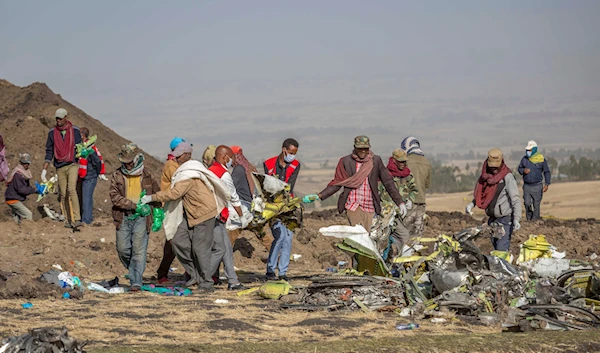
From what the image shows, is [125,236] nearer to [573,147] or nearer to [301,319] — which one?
[301,319]

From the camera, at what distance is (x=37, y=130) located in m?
25.0


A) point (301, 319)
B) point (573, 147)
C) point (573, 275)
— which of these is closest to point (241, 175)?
point (301, 319)

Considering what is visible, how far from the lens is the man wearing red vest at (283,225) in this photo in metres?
13.2

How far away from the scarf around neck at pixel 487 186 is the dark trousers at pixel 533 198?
23.3ft

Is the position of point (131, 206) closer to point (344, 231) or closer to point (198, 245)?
point (198, 245)

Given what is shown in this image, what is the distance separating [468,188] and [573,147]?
3378 inches

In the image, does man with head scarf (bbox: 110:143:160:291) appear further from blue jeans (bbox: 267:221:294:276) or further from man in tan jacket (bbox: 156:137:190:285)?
blue jeans (bbox: 267:221:294:276)

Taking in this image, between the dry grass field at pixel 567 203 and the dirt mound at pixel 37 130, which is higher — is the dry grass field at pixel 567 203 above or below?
below

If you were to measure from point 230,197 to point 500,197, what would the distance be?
12.4 ft

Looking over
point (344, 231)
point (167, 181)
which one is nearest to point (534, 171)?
point (344, 231)

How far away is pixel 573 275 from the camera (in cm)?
1101

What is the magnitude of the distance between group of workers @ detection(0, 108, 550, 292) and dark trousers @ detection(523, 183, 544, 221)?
21.1 feet

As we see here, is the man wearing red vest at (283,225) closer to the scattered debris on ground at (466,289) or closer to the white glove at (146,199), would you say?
the scattered debris on ground at (466,289)

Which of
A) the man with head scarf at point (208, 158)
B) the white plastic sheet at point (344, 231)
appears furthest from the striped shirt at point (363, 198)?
the man with head scarf at point (208, 158)
